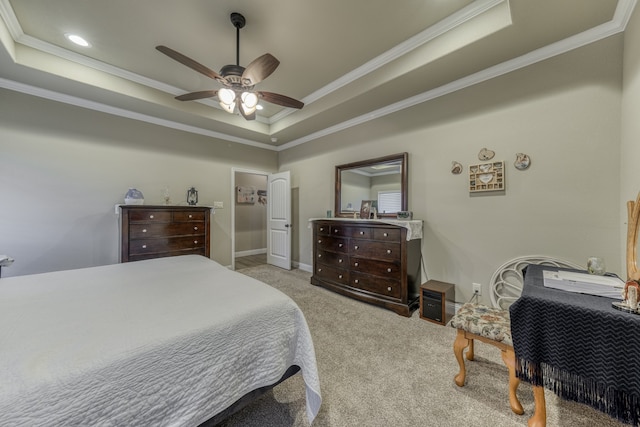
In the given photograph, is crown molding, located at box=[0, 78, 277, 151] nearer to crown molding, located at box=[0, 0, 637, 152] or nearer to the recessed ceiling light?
crown molding, located at box=[0, 0, 637, 152]

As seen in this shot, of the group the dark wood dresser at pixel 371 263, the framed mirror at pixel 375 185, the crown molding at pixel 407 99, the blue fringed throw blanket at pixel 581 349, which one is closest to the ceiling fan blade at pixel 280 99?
the crown molding at pixel 407 99

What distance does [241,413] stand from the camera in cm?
144

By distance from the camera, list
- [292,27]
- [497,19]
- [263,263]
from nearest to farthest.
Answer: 1. [497,19]
2. [292,27]
3. [263,263]

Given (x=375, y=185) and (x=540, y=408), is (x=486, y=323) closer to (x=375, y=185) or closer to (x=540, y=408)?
(x=540, y=408)

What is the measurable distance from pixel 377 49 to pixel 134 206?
3.64 meters

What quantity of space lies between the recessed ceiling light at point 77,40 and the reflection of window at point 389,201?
390 centimetres

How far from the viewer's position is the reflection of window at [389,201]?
335 cm

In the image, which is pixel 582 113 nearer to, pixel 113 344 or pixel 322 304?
pixel 322 304

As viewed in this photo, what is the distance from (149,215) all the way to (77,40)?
80.7 inches

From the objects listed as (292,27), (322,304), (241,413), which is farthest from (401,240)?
(292,27)


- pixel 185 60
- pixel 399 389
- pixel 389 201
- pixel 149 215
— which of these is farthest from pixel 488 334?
pixel 149 215

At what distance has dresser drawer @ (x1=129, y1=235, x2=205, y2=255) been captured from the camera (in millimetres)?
3209

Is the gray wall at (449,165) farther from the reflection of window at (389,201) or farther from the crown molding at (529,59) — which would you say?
the reflection of window at (389,201)

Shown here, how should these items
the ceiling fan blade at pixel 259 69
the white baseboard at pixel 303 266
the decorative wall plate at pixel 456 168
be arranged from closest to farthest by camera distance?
1. the ceiling fan blade at pixel 259 69
2. the decorative wall plate at pixel 456 168
3. the white baseboard at pixel 303 266
